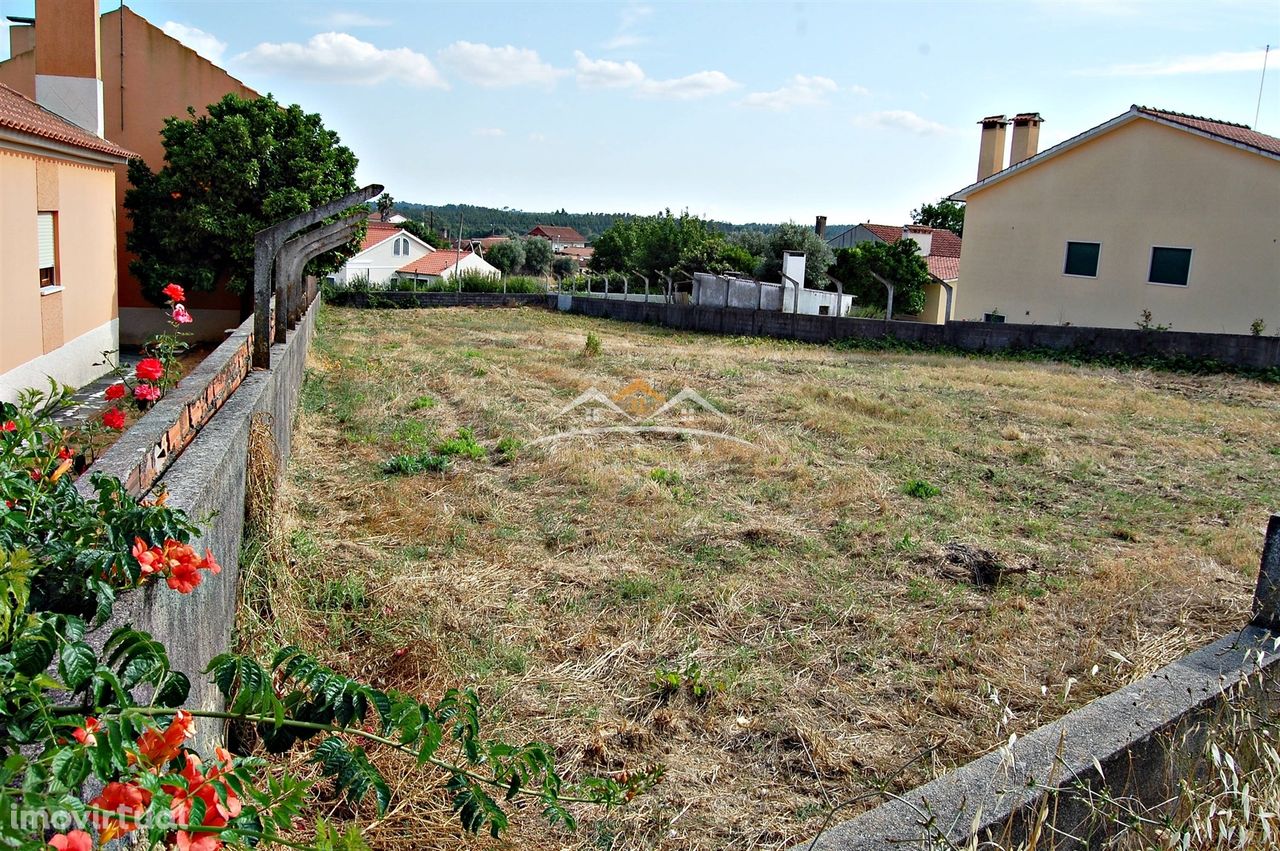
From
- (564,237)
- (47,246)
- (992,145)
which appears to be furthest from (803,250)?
(564,237)

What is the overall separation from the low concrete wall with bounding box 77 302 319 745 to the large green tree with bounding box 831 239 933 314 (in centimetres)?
3201

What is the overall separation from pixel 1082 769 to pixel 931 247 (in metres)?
46.4

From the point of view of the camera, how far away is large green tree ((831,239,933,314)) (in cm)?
3522

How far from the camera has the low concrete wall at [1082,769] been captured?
8.12 feet

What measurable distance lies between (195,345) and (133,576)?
17396 millimetres

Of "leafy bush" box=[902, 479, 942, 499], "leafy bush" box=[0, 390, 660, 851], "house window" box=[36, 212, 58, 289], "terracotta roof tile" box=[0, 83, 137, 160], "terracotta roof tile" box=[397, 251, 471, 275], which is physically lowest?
"leafy bush" box=[902, 479, 942, 499]

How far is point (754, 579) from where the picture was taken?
17.8 ft

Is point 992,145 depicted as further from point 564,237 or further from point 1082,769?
point 564,237

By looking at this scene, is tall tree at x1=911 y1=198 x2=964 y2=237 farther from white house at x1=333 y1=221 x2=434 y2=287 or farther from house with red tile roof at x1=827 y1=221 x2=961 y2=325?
white house at x1=333 y1=221 x2=434 y2=287

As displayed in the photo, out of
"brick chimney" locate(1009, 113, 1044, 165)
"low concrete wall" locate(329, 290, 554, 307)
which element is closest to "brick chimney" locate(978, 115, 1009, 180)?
"brick chimney" locate(1009, 113, 1044, 165)

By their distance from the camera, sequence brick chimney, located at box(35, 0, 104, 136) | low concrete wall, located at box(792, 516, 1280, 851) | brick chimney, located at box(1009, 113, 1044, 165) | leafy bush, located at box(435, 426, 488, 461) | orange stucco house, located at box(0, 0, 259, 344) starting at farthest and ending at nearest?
1. brick chimney, located at box(1009, 113, 1044, 165)
2. orange stucco house, located at box(0, 0, 259, 344)
3. brick chimney, located at box(35, 0, 104, 136)
4. leafy bush, located at box(435, 426, 488, 461)
5. low concrete wall, located at box(792, 516, 1280, 851)

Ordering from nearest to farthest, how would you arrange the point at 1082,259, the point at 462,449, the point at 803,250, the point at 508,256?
1. the point at 462,449
2. the point at 1082,259
3. the point at 803,250
4. the point at 508,256

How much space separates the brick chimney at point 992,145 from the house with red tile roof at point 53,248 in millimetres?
22124

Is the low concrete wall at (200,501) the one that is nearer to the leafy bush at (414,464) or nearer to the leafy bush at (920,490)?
the leafy bush at (414,464)
